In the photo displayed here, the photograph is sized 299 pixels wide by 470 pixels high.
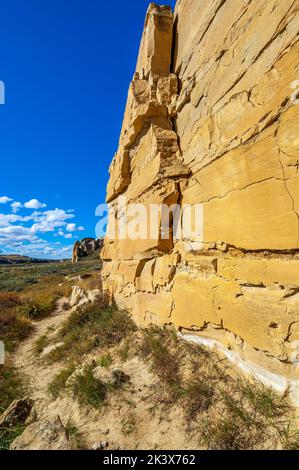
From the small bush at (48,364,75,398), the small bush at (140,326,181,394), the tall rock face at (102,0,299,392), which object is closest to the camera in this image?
the tall rock face at (102,0,299,392)

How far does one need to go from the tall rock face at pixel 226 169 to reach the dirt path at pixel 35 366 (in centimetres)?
221

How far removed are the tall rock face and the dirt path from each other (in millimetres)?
2211

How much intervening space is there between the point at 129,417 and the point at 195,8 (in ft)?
21.7

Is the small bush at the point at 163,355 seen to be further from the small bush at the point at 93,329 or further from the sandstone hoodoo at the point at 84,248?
the sandstone hoodoo at the point at 84,248

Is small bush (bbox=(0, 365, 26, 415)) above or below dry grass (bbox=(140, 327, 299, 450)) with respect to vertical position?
below

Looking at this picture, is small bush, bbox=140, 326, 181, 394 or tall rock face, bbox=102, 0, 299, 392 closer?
tall rock face, bbox=102, 0, 299, 392

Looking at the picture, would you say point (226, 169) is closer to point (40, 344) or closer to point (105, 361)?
point (105, 361)

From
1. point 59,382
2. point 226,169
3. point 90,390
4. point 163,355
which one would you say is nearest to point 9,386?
point 59,382

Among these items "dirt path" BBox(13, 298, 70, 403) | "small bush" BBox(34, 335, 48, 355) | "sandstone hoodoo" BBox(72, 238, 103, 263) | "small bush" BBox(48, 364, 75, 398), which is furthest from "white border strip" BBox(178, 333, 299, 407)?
"sandstone hoodoo" BBox(72, 238, 103, 263)

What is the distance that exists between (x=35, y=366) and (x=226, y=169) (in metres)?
5.77

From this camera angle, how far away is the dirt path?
14.6 ft

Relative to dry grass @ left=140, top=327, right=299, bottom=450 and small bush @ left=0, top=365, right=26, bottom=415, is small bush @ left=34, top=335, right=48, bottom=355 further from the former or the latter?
dry grass @ left=140, top=327, right=299, bottom=450

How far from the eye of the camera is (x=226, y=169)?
3154 millimetres
